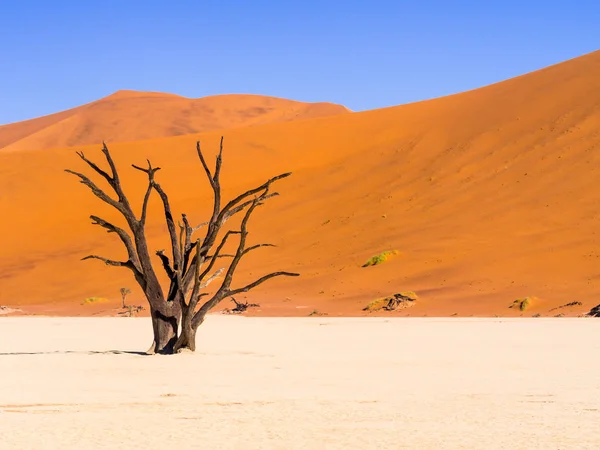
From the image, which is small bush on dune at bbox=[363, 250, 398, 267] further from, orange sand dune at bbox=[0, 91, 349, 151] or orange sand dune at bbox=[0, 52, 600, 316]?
orange sand dune at bbox=[0, 91, 349, 151]

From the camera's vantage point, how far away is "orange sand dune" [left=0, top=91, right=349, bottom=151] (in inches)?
4328

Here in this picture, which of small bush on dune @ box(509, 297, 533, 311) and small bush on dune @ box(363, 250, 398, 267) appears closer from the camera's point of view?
small bush on dune @ box(509, 297, 533, 311)
